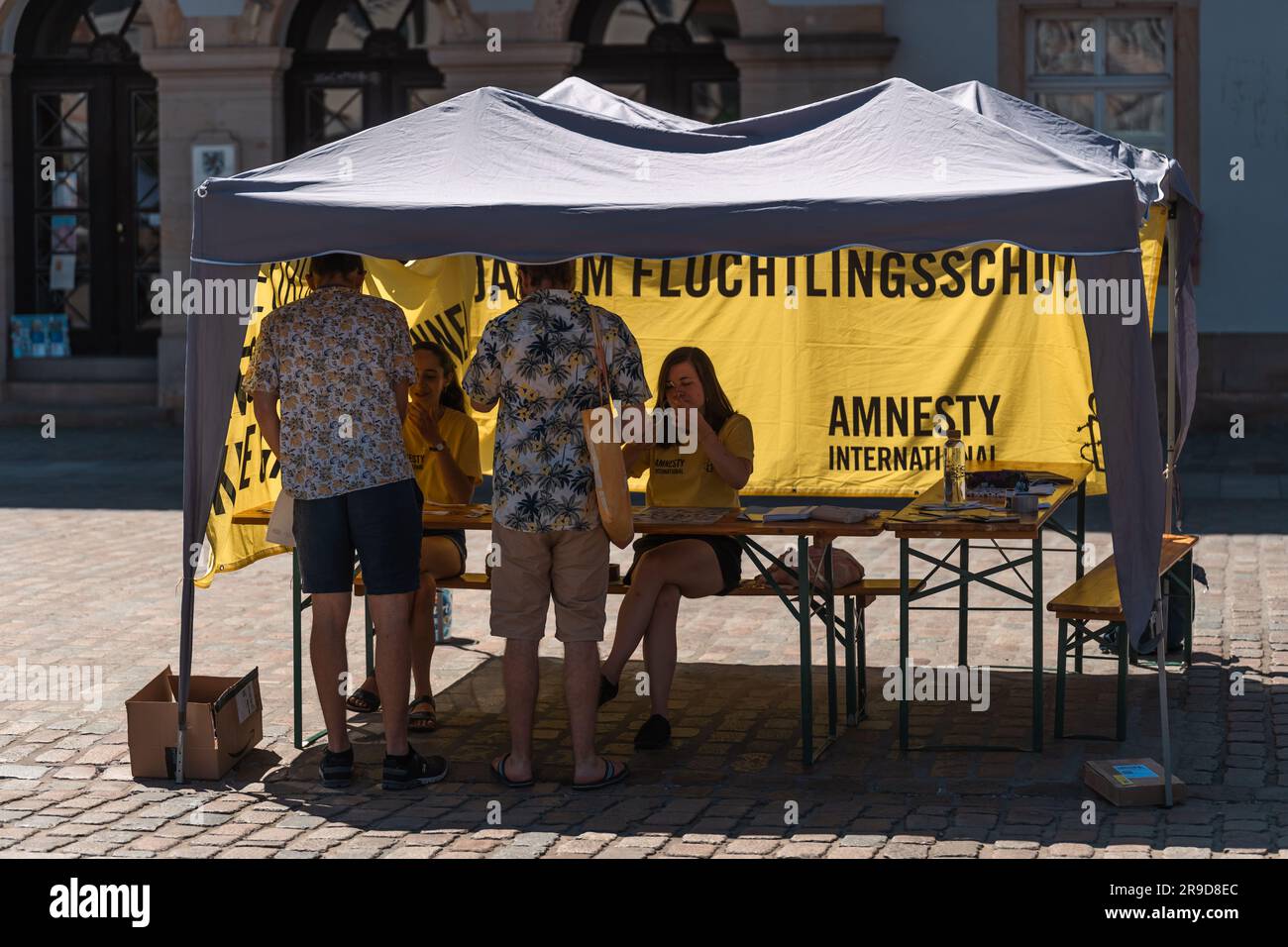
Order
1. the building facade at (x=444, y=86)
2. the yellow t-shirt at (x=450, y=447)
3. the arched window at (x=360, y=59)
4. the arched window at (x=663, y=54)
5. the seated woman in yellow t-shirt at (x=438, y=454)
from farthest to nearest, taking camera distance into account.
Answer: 1. the arched window at (x=360, y=59)
2. the arched window at (x=663, y=54)
3. the building facade at (x=444, y=86)
4. the yellow t-shirt at (x=450, y=447)
5. the seated woman in yellow t-shirt at (x=438, y=454)

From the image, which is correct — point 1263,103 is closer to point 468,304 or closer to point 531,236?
point 468,304

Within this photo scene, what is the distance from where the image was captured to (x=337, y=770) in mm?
6371

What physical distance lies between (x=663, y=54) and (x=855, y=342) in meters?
10.1

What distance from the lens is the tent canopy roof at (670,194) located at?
19.4ft

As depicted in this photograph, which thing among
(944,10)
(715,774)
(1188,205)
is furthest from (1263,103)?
(715,774)

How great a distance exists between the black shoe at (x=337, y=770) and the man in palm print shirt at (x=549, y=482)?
557 mm

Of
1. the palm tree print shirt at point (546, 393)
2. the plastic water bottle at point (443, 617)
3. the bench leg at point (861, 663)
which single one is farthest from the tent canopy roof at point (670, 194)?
the plastic water bottle at point (443, 617)

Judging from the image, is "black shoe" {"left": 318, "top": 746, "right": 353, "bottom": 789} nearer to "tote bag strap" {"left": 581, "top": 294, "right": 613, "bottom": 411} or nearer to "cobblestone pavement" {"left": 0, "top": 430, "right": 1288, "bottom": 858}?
"cobblestone pavement" {"left": 0, "top": 430, "right": 1288, "bottom": 858}

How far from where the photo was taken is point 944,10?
17.6 m

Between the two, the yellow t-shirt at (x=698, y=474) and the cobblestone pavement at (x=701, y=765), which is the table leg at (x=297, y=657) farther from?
the yellow t-shirt at (x=698, y=474)

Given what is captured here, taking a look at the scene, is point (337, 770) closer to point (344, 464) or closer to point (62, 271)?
point (344, 464)

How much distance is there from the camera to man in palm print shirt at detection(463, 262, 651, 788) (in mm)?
6137

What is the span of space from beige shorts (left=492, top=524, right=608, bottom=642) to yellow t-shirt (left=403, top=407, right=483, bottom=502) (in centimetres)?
138

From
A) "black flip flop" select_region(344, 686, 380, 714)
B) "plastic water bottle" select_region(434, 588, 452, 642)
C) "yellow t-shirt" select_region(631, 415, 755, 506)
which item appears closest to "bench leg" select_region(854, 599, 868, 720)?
"yellow t-shirt" select_region(631, 415, 755, 506)
